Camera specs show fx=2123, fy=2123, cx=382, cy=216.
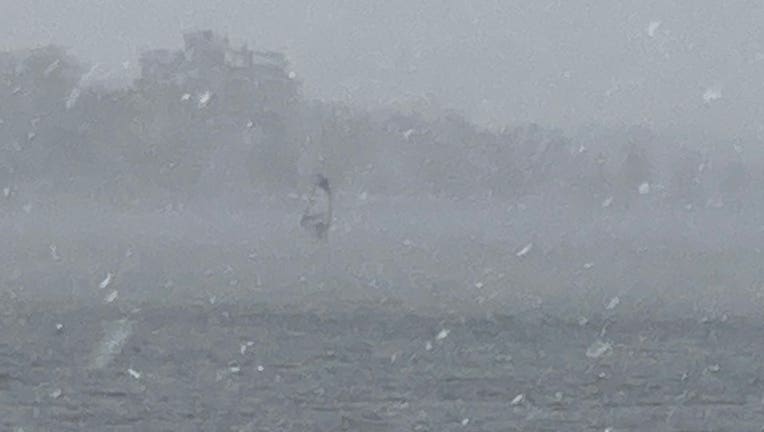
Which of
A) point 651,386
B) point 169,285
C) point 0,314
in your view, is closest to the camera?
point 651,386

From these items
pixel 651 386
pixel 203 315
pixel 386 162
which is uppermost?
pixel 651 386

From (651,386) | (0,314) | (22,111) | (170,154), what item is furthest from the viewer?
(170,154)

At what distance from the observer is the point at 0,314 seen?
47375 millimetres

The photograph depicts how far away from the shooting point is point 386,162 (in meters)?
164

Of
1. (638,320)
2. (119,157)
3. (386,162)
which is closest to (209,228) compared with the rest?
(119,157)

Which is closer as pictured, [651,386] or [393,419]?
[393,419]

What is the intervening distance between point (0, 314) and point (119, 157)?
8846 centimetres

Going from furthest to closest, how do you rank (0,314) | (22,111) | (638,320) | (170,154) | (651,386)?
1. (170,154)
2. (22,111)
3. (638,320)
4. (0,314)
5. (651,386)

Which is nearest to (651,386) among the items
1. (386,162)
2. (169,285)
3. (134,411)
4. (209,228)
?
(134,411)

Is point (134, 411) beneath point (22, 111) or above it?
above

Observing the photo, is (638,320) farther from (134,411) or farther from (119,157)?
(119,157)

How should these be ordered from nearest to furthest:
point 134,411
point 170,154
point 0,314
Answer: point 134,411 < point 0,314 < point 170,154

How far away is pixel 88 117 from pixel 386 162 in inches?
1456

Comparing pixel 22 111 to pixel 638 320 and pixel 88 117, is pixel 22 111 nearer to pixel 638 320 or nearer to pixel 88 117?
pixel 88 117
